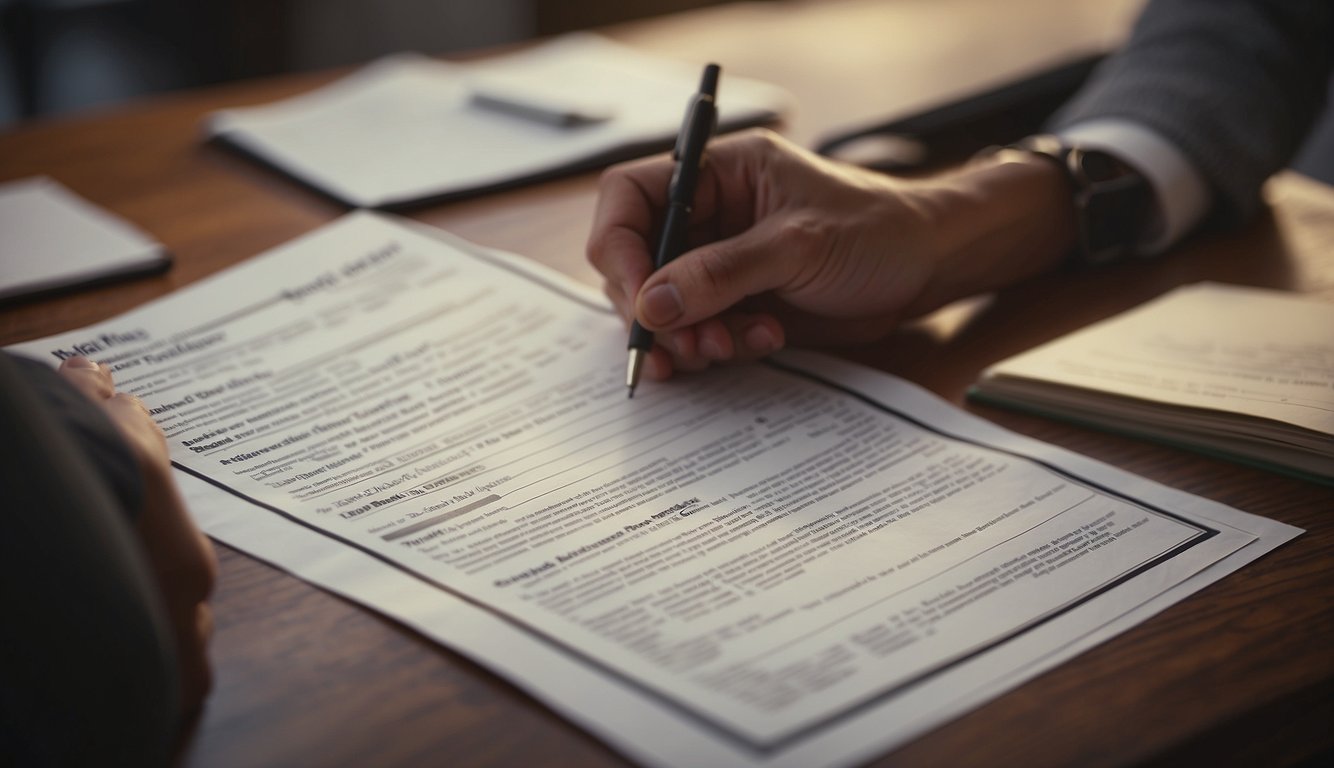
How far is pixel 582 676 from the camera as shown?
17.1 inches

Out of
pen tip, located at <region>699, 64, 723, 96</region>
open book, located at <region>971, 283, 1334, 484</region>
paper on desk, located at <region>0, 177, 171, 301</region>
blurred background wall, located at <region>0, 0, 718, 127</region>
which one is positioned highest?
pen tip, located at <region>699, 64, 723, 96</region>

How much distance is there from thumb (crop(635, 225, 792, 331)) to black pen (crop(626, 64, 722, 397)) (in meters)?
0.02

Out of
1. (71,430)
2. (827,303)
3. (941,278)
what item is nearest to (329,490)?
(71,430)

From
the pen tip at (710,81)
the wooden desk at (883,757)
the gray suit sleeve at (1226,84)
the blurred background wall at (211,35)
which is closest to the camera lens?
the wooden desk at (883,757)

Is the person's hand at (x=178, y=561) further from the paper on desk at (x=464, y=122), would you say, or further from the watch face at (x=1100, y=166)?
the watch face at (x=1100, y=166)

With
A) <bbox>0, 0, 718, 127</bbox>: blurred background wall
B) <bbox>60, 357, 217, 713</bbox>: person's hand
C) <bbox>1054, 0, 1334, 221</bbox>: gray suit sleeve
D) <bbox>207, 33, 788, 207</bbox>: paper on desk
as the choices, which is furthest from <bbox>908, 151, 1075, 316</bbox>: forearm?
<bbox>0, 0, 718, 127</bbox>: blurred background wall

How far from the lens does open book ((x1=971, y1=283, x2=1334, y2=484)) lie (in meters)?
0.60

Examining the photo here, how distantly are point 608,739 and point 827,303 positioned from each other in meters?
0.40

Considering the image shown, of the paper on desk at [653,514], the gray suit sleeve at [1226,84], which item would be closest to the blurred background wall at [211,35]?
the gray suit sleeve at [1226,84]

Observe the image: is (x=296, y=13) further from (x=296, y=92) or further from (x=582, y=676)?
(x=582, y=676)

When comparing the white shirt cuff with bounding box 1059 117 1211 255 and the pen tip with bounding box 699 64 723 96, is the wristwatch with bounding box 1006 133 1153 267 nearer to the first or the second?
the white shirt cuff with bounding box 1059 117 1211 255

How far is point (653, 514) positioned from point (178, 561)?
21 cm

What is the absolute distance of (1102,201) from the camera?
2.86ft

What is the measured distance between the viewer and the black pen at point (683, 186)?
2.24 feet
